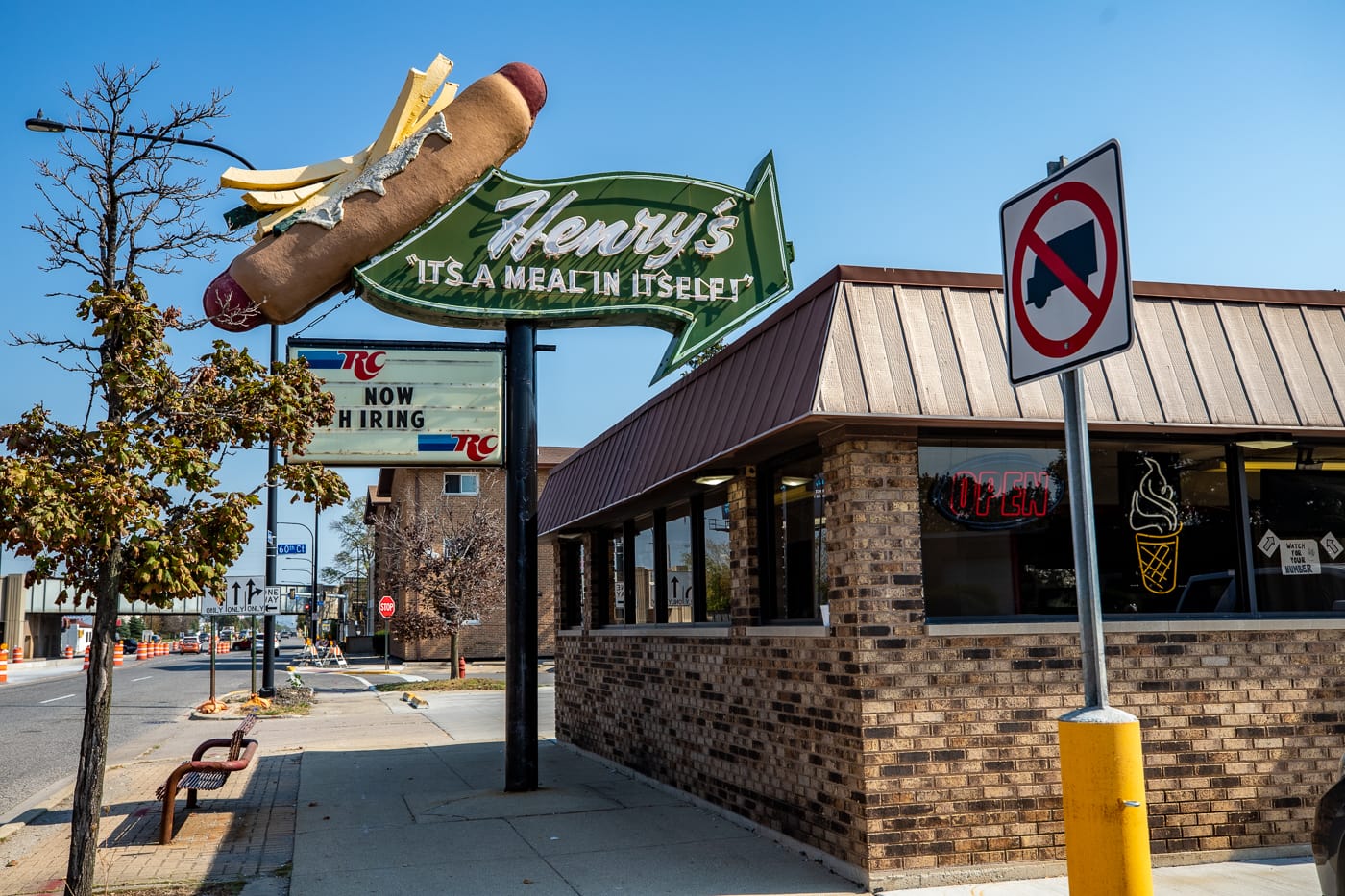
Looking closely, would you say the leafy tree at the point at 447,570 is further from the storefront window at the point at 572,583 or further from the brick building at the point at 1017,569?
the brick building at the point at 1017,569

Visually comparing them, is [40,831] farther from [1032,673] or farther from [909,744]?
[1032,673]

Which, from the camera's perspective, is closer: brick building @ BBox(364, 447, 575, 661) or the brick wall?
the brick wall

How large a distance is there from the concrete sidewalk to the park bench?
0.16 metres

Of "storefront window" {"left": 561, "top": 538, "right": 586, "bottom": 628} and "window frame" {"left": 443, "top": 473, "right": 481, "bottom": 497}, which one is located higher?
"window frame" {"left": 443, "top": 473, "right": 481, "bottom": 497}

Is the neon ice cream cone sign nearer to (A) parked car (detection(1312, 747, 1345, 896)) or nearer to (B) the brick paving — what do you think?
(A) parked car (detection(1312, 747, 1345, 896))

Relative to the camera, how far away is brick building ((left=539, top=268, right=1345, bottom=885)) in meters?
7.16

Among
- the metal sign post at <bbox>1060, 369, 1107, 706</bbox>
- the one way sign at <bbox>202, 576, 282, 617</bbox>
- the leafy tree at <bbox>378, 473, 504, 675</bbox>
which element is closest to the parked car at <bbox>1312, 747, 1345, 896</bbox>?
the metal sign post at <bbox>1060, 369, 1107, 706</bbox>

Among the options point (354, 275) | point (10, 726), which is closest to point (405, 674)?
point (10, 726)

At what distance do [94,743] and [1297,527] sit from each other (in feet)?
27.2

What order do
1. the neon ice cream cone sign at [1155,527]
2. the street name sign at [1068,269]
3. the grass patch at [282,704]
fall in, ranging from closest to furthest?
the street name sign at [1068,269], the neon ice cream cone sign at [1155,527], the grass patch at [282,704]

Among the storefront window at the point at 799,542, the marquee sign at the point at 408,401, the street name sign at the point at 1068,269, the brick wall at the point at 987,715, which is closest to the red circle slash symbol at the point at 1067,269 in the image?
the street name sign at the point at 1068,269

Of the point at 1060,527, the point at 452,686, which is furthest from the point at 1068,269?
the point at 452,686

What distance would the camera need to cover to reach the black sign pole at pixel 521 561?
1110 cm

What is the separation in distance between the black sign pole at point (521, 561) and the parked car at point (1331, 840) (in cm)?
746
